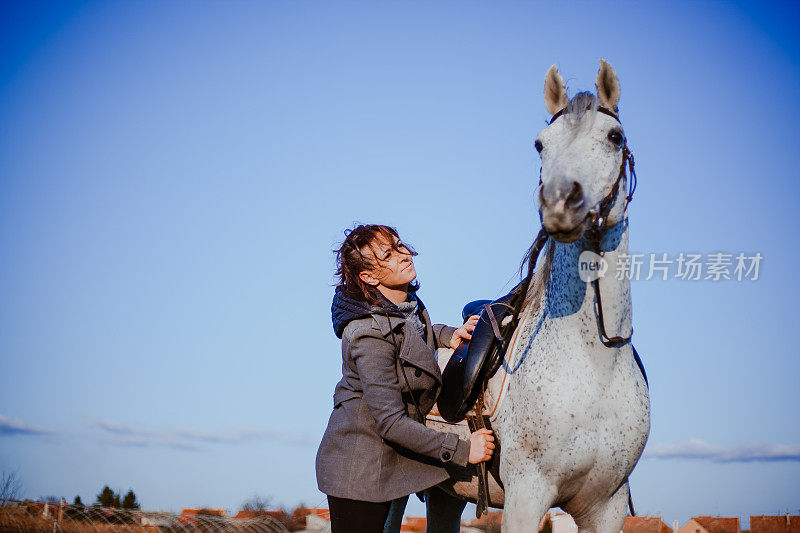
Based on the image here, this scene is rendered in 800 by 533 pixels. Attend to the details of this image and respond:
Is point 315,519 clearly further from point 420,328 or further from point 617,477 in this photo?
point 617,477

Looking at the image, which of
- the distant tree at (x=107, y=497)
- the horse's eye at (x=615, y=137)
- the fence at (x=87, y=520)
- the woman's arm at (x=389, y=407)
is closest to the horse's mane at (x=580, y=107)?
the horse's eye at (x=615, y=137)

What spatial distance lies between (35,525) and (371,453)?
4941mm

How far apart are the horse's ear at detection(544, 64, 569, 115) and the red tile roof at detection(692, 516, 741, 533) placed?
33.9ft

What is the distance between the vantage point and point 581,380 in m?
3.50

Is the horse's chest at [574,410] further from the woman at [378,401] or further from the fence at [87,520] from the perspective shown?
the fence at [87,520]

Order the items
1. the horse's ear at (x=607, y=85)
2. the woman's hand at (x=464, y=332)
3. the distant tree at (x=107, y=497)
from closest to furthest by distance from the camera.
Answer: the horse's ear at (x=607, y=85), the woman's hand at (x=464, y=332), the distant tree at (x=107, y=497)

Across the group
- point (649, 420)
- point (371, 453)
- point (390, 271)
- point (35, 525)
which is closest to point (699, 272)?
point (649, 420)

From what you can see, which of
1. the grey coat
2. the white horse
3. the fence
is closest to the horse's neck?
the white horse

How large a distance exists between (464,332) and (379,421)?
1118 millimetres

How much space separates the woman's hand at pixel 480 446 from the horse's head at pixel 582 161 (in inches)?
51.3

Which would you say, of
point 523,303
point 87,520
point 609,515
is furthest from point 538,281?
point 87,520

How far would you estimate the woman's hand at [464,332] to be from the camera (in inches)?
177

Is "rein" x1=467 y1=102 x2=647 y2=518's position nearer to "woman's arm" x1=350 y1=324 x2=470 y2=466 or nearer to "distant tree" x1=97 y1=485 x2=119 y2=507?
"woman's arm" x1=350 y1=324 x2=470 y2=466

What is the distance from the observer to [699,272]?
556 centimetres
